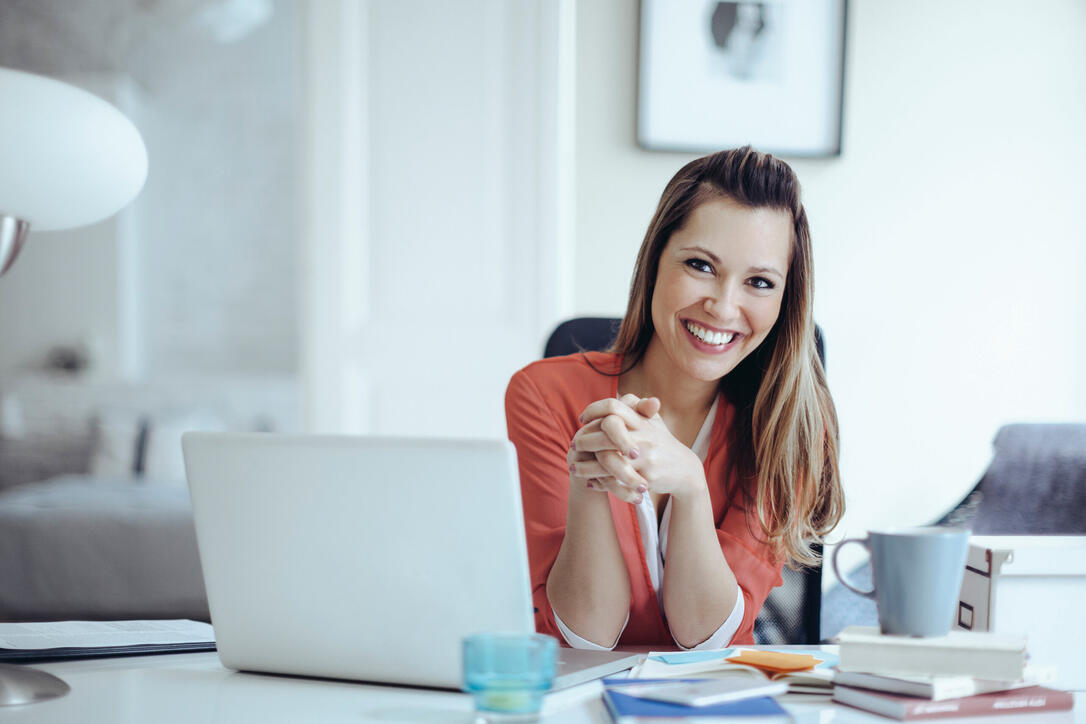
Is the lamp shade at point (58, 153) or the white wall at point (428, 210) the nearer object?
the lamp shade at point (58, 153)

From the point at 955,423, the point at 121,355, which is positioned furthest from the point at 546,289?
the point at 121,355

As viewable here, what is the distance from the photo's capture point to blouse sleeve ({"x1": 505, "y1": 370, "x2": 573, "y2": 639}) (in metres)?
1.21

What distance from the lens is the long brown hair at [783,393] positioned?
1.24 metres

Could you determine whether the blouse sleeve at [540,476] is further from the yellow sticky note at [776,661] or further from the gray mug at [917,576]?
the gray mug at [917,576]

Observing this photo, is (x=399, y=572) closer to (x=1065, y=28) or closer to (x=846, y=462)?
(x=846, y=462)

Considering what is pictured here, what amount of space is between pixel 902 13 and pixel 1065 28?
0.47m

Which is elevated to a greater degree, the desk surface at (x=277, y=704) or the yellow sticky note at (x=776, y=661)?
the yellow sticky note at (x=776, y=661)

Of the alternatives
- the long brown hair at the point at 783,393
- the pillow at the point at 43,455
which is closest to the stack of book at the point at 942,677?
the long brown hair at the point at 783,393

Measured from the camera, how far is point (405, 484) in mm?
740

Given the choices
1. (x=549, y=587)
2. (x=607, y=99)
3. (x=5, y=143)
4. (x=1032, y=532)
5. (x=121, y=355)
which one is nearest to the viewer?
(x=5, y=143)

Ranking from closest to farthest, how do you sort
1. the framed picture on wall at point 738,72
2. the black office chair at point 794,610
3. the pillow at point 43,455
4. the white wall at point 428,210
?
1. the black office chair at point 794,610
2. the framed picture on wall at point 738,72
3. the white wall at point 428,210
4. the pillow at point 43,455

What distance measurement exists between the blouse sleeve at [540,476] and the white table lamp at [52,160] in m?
0.58

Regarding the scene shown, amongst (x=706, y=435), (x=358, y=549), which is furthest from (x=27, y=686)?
(x=706, y=435)

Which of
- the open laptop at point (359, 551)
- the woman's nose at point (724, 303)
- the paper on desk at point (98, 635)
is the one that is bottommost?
the paper on desk at point (98, 635)
